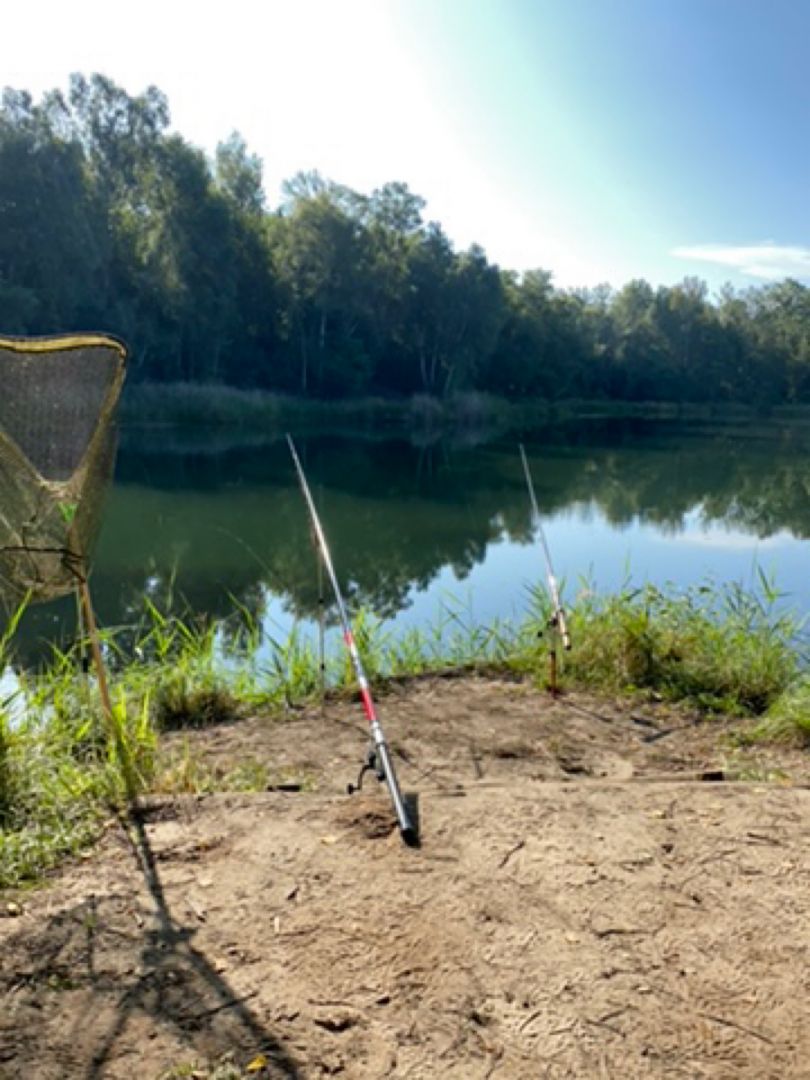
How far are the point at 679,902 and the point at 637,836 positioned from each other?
15.4 inches

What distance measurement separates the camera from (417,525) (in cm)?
1444

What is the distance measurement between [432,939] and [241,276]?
3643cm

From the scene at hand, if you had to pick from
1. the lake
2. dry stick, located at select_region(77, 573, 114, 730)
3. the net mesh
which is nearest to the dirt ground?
dry stick, located at select_region(77, 573, 114, 730)

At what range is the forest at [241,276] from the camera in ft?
87.7

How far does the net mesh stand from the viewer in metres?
3.04

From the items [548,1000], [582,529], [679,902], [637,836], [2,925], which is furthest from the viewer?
[582,529]

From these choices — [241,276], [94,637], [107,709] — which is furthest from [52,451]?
[241,276]

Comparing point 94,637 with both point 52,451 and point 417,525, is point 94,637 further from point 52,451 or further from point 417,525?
point 417,525

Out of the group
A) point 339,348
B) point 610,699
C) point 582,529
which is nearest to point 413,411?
point 339,348

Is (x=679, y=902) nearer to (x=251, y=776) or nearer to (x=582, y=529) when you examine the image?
(x=251, y=776)

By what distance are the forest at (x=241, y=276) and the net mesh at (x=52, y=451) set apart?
77.9ft

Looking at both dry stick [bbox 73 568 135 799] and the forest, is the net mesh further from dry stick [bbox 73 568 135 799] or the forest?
the forest

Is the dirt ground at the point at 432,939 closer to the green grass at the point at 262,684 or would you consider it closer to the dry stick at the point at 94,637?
the green grass at the point at 262,684

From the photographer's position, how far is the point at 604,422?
47.2 meters
